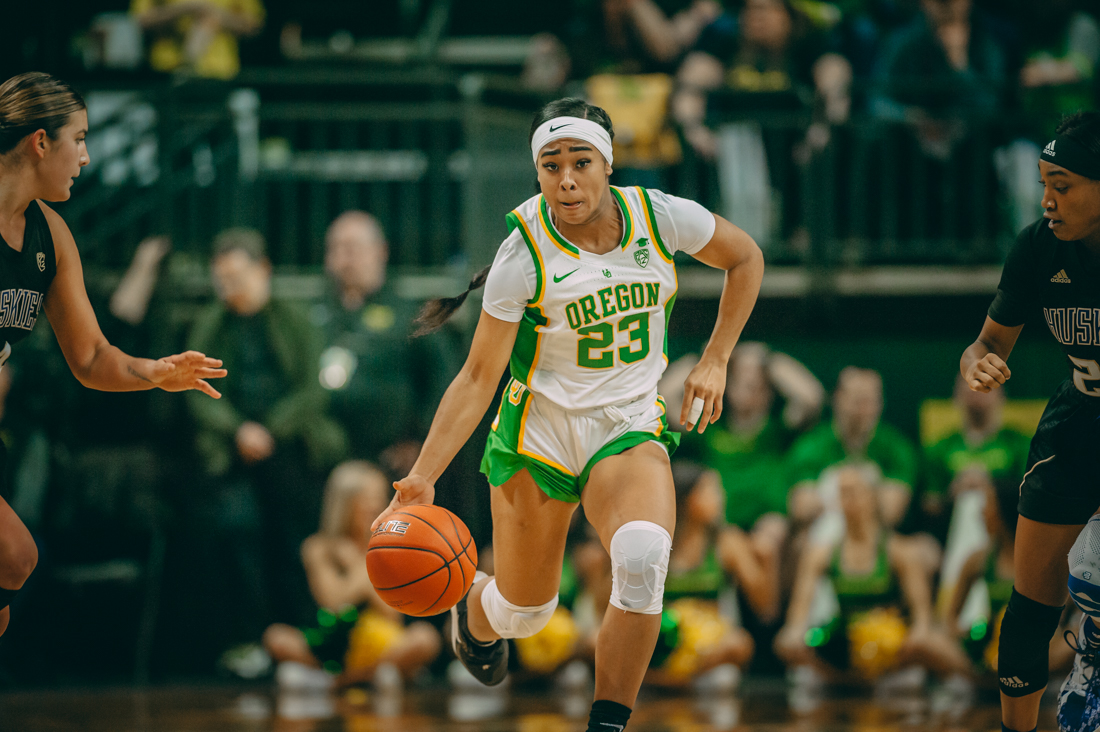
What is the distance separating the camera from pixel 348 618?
636 cm

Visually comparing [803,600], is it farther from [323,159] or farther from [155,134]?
[155,134]

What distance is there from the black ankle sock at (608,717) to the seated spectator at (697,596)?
2.78 m

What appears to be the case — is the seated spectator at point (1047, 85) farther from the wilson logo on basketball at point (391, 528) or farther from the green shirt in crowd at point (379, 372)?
the wilson logo on basketball at point (391, 528)

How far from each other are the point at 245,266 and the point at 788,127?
368cm

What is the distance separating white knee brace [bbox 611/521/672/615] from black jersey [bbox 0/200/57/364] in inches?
84.8

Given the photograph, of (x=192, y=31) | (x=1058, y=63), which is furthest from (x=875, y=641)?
(x=192, y=31)

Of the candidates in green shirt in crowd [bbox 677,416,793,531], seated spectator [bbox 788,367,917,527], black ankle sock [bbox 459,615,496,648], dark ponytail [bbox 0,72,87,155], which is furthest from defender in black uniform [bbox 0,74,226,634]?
seated spectator [bbox 788,367,917,527]

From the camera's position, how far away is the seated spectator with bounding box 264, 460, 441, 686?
20.9 feet

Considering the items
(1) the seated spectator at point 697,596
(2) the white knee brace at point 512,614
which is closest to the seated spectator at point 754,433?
(1) the seated spectator at point 697,596

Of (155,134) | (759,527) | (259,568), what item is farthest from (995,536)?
(155,134)

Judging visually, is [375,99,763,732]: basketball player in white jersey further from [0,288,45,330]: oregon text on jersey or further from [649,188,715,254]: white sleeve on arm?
[0,288,45,330]: oregon text on jersey

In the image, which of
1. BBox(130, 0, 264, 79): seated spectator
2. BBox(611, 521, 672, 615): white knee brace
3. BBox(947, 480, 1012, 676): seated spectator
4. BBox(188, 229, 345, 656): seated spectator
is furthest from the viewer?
BBox(130, 0, 264, 79): seated spectator

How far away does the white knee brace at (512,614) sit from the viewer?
422 cm

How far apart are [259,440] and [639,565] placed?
352 centimetres
